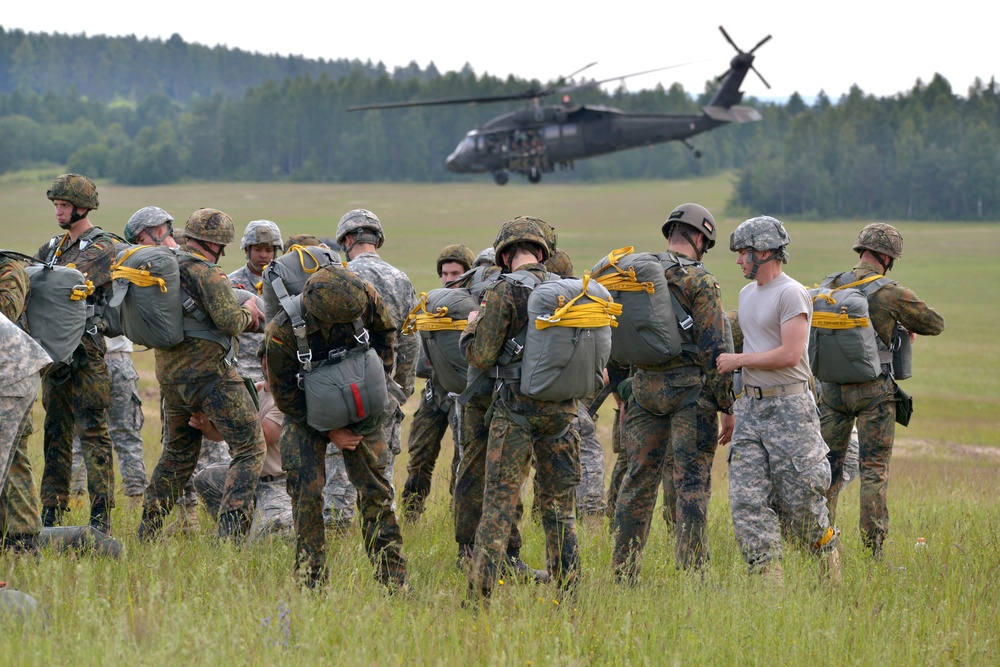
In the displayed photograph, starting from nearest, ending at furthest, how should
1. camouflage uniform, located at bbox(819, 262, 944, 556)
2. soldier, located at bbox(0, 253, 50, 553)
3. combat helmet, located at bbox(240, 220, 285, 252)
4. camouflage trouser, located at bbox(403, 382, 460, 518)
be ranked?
soldier, located at bbox(0, 253, 50, 553)
camouflage uniform, located at bbox(819, 262, 944, 556)
combat helmet, located at bbox(240, 220, 285, 252)
camouflage trouser, located at bbox(403, 382, 460, 518)

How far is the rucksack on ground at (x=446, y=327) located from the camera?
6.69m

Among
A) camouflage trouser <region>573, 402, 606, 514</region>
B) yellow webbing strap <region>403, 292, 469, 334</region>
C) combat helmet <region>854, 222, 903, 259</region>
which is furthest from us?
camouflage trouser <region>573, 402, 606, 514</region>

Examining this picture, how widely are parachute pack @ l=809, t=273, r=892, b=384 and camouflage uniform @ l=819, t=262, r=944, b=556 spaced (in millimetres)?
157

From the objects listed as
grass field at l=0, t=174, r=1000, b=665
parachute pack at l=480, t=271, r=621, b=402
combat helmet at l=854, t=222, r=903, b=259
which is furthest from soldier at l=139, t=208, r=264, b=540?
combat helmet at l=854, t=222, r=903, b=259

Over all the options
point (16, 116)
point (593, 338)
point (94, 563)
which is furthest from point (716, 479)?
point (16, 116)

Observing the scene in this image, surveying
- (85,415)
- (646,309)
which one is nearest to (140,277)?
(85,415)

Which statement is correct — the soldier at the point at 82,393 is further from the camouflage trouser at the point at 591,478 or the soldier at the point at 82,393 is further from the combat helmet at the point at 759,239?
the combat helmet at the point at 759,239

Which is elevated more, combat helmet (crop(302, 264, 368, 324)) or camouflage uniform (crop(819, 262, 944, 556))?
combat helmet (crop(302, 264, 368, 324))

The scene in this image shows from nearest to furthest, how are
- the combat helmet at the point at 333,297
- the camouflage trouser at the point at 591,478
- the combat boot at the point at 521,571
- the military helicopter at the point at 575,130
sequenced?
the combat helmet at the point at 333,297 → the combat boot at the point at 521,571 → the camouflage trouser at the point at 591,478 → the military helicopter at the point at 575,130

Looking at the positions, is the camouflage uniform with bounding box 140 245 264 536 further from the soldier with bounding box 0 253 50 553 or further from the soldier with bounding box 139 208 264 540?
the soldier with bounding box 0 253 50 553

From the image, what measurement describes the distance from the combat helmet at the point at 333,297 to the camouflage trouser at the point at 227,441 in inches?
58.2

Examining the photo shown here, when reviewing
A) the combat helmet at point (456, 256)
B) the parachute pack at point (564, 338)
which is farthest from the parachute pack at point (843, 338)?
the combat helmet at point (456, 256)

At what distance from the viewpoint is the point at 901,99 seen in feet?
330

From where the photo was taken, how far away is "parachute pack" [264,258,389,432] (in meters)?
5.41
